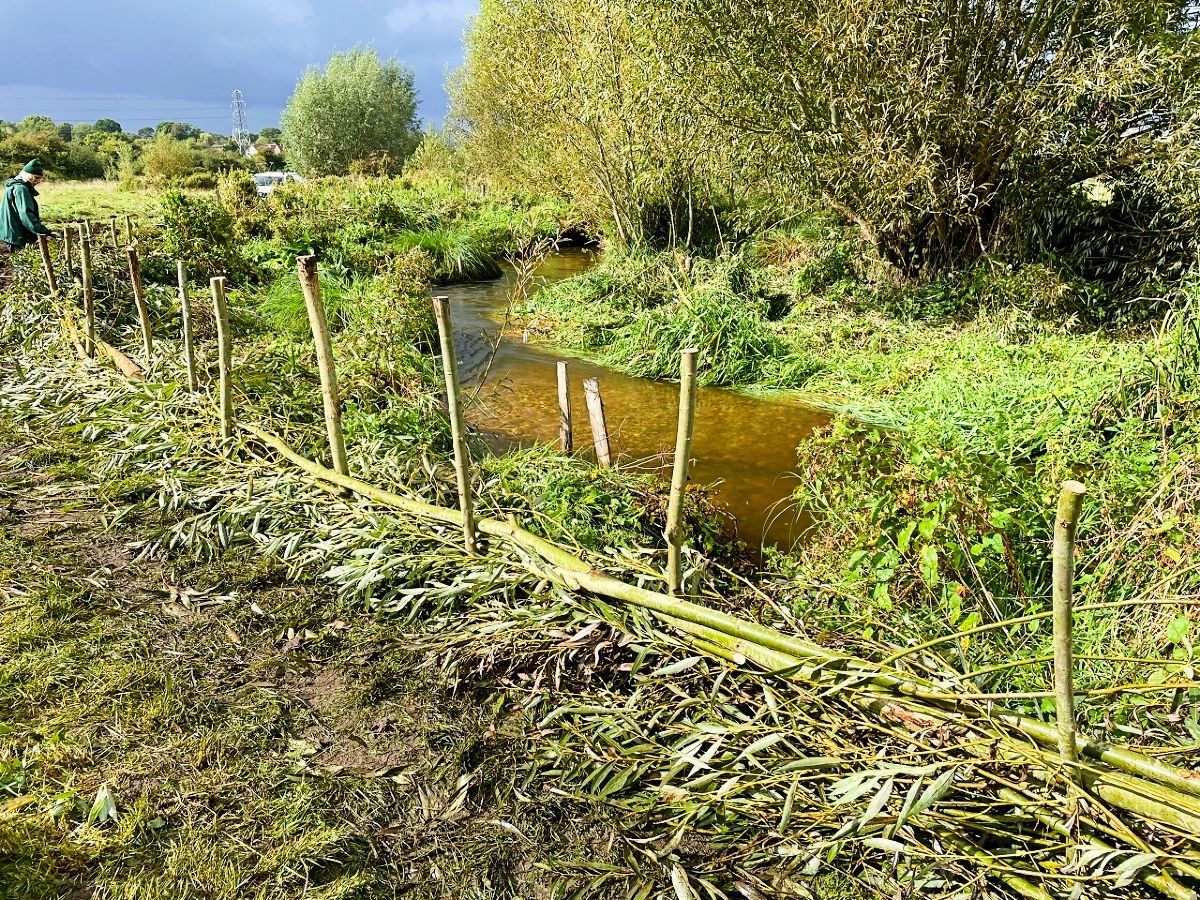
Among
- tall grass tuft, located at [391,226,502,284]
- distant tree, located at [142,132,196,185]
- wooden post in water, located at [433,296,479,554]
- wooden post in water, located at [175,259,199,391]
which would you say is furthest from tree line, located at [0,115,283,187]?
wooden post in water, located at [433,296,479,554]

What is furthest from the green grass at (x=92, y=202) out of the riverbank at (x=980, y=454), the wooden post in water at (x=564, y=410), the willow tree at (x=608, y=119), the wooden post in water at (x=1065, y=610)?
the wooden post in water at (x=1065, y=610)

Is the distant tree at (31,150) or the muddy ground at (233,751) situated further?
the distant tree at (31,150)

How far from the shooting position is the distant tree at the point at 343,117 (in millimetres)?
36094

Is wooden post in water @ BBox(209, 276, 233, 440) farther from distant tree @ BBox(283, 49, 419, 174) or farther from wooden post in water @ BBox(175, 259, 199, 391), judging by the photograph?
distant tree @ BBox(283, 49, 419, 174)

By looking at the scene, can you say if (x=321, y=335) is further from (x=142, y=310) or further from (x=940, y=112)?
(x=940, y=112)

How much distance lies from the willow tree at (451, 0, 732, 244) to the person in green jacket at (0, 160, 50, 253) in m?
6.87

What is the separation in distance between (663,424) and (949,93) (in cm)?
459

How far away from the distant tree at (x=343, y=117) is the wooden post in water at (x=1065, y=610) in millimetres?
36580

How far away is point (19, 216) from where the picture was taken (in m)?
9.01

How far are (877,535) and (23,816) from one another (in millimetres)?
3393

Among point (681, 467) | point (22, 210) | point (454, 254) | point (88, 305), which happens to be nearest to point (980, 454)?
point (681, 467)

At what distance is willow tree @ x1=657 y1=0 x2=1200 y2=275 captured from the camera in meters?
7.32

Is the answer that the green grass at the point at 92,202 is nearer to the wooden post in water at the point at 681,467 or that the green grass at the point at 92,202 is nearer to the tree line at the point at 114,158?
the tree line at the point at 114,158

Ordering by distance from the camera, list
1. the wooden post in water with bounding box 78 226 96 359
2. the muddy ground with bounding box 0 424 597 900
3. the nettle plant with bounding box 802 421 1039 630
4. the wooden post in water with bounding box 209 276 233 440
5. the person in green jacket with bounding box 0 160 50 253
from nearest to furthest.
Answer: the muddy ground with bounding box 0 424 597 900, the nettle plant with bounding box 802 421 1039 630, the wooden post in water with bounding box 209 276 233 440, the wooden post in water with bounding box 78 226 96 359, the person in green jacket with bounding box 0 160 50 253
